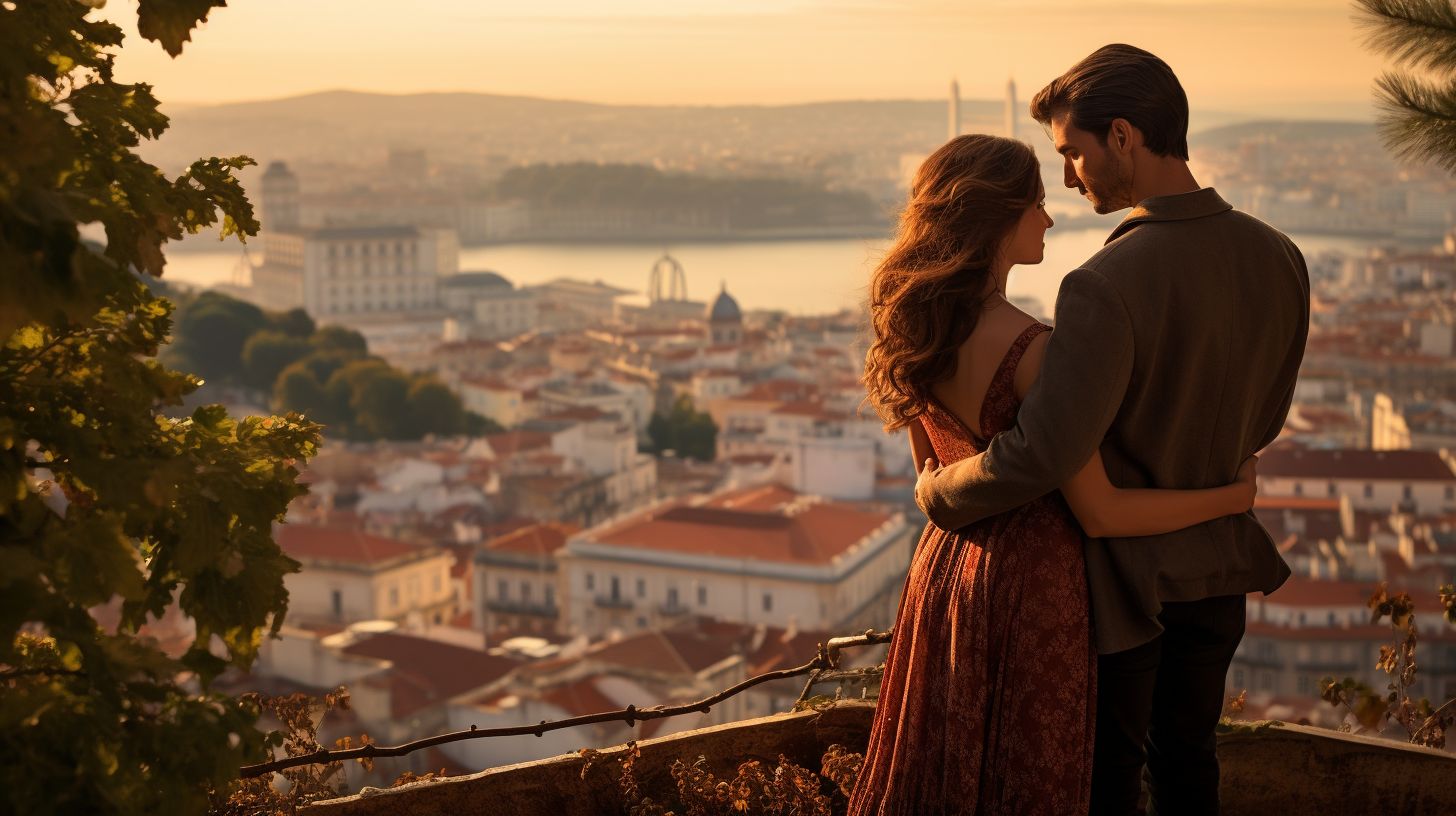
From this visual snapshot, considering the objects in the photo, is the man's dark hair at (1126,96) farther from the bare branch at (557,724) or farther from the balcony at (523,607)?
the balcony at (523,607)

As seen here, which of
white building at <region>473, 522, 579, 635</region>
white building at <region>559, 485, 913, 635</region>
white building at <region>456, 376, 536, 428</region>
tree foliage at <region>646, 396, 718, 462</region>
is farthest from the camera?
white building at <region>456, 376, 536, 428</region>

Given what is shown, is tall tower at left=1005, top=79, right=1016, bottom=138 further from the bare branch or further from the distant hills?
the bare branch

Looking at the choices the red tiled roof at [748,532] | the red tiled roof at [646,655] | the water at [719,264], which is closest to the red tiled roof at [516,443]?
the red tiled roof at [748,532]

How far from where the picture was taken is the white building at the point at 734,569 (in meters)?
21.3

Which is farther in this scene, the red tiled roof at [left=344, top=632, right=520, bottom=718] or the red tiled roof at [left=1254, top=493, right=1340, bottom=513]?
the red tiled roof at [left=1254, top=493, right=1340, bottom=513]

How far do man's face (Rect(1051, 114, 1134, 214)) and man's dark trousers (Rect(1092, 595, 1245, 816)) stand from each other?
267mm

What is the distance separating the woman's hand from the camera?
41.5 inches

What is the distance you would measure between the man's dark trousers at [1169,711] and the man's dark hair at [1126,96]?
299 mm

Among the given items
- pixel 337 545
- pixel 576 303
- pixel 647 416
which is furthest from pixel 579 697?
pixel 576 303

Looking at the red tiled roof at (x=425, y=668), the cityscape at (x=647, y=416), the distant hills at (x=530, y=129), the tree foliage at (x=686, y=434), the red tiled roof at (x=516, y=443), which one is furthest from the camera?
the distant hills at (x=530, y=129)

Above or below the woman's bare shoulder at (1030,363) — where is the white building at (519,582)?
below

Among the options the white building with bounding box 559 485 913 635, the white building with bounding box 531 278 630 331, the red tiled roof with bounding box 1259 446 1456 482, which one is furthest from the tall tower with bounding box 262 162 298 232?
the red tiled roof with bounding box 1259 446 1456 482

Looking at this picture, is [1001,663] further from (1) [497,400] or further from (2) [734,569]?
(1) [497,400]

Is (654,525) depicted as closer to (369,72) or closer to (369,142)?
(369,72)
